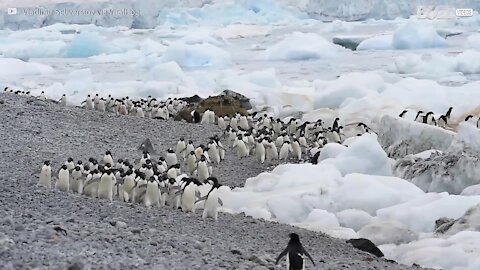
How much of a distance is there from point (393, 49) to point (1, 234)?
35236 millimetres

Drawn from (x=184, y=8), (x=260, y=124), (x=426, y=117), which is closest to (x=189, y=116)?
(x=260, y=124)

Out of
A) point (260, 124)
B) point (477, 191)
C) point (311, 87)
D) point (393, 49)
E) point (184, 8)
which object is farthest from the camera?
point (184, 8)

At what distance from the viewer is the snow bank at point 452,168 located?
9.24 m

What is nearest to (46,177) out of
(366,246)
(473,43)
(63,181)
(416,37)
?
(63,181)

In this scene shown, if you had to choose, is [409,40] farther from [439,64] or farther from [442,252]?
[442,252]

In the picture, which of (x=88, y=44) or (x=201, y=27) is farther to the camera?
(x=201, y=27)

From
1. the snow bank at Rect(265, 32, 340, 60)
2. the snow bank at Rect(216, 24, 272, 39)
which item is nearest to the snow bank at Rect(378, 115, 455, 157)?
the snow bank at Rect(265, 32, 340, 60)

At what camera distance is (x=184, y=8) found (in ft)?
161

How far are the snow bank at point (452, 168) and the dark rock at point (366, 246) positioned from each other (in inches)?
116

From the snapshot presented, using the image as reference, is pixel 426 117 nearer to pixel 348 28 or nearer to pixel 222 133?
pixel 222 133

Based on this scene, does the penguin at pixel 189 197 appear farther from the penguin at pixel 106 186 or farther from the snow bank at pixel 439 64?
the snow bank at pixel 439 64

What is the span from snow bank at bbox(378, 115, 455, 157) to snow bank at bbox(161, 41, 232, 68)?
1932 centimetres

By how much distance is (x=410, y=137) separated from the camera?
38.3 feet

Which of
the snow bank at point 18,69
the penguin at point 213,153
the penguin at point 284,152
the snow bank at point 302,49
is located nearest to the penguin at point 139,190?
the penguin at point 213,153
